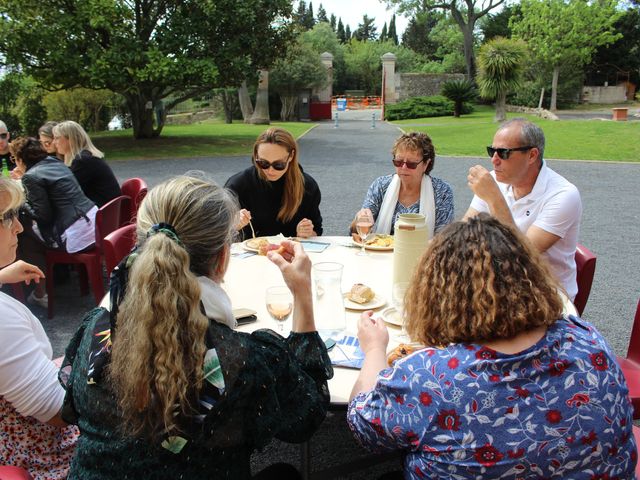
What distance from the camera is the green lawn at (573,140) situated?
528 inches

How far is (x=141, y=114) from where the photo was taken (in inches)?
Answer: 727

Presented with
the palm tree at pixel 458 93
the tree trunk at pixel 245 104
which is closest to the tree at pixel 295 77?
the tree trunk at pixel 245 104

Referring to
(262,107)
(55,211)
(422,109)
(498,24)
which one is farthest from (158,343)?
(498,24)

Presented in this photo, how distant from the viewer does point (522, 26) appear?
34719 millimetres

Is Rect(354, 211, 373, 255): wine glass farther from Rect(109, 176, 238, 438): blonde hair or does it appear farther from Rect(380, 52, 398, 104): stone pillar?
Rect(380, 52, 398, 104): stone pillar

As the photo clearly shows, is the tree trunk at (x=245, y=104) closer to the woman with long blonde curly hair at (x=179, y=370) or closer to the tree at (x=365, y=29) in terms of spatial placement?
the woman with long blonde curly hair at (x=179, y=370)

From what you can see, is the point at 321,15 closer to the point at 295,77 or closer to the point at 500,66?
the point at 295,77

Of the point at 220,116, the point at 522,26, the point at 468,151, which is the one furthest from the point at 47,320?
the point at 522,26

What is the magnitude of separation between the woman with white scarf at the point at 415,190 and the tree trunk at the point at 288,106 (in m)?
28.5

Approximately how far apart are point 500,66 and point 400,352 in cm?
2414

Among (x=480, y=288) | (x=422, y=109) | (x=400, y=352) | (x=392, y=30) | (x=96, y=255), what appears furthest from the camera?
(x=392, y=30)

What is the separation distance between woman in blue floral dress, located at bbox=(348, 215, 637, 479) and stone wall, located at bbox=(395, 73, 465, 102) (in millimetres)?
39125

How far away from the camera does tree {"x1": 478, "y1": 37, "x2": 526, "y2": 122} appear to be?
22.9 metres

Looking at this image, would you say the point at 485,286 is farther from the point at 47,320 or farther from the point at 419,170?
the point at 47,320
